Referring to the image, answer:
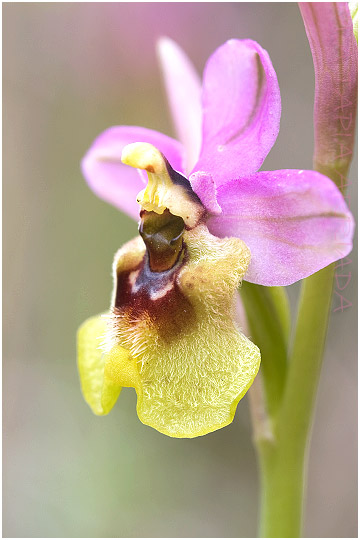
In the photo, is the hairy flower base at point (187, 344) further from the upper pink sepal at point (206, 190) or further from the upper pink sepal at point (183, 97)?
the upper pink sepal at point (183, 97)

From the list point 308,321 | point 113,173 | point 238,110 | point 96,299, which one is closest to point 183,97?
point 113,173

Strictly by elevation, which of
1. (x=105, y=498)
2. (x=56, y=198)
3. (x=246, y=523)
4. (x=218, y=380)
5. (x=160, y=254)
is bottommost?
(x=246, y=523)

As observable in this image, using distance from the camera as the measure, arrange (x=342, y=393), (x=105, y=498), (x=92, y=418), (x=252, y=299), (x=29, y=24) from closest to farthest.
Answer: (x=252, y=299), (x=105, y=498), (x=92, y=418), (x=342, y=393), (x=29, y=24)

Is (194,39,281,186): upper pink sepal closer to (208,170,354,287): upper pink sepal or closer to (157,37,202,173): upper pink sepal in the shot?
(208,170,354,287): upper pink sepal

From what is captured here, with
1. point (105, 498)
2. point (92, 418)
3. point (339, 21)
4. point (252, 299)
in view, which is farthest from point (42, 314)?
point (339, 21)

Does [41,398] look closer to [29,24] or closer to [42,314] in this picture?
[42,314]

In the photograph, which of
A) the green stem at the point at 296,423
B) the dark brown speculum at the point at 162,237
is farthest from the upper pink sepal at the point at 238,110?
the green stem at the point at 296,423
